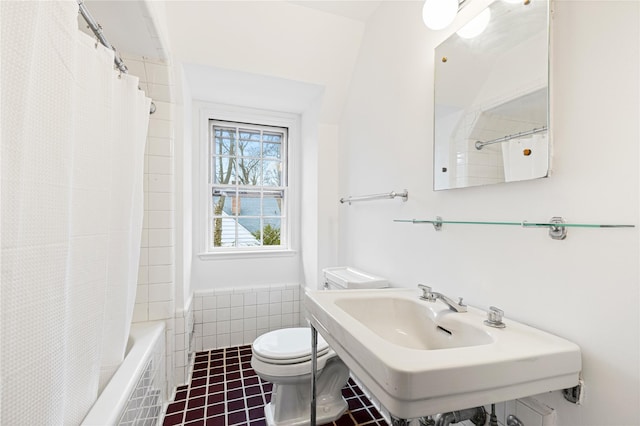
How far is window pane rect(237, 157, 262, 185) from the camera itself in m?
2.77

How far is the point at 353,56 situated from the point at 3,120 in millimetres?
1979

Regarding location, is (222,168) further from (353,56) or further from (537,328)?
(537,328)

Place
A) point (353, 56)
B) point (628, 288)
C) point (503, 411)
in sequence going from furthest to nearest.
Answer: point (353, 56), point (503, 411), point (628, 288)

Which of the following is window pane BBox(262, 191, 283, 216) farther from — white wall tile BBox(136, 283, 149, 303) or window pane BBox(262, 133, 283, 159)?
white wall tile BBox(136, 283, 149, 303)

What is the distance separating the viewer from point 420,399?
2.06 ft

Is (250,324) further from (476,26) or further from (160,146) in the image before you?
(476,26)

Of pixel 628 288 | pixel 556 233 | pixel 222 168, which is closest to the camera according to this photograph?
pixel 628 288

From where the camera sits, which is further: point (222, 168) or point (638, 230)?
point (222, 168)

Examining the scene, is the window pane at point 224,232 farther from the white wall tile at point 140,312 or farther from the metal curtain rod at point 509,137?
the metal curtain rod at point 509,137

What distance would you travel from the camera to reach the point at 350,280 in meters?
1.70

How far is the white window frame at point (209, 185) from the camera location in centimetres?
256

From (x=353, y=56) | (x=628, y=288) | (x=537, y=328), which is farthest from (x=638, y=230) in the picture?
(x=353, y=56)

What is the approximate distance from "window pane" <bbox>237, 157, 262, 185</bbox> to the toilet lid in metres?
1.53

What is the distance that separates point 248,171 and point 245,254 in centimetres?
80
